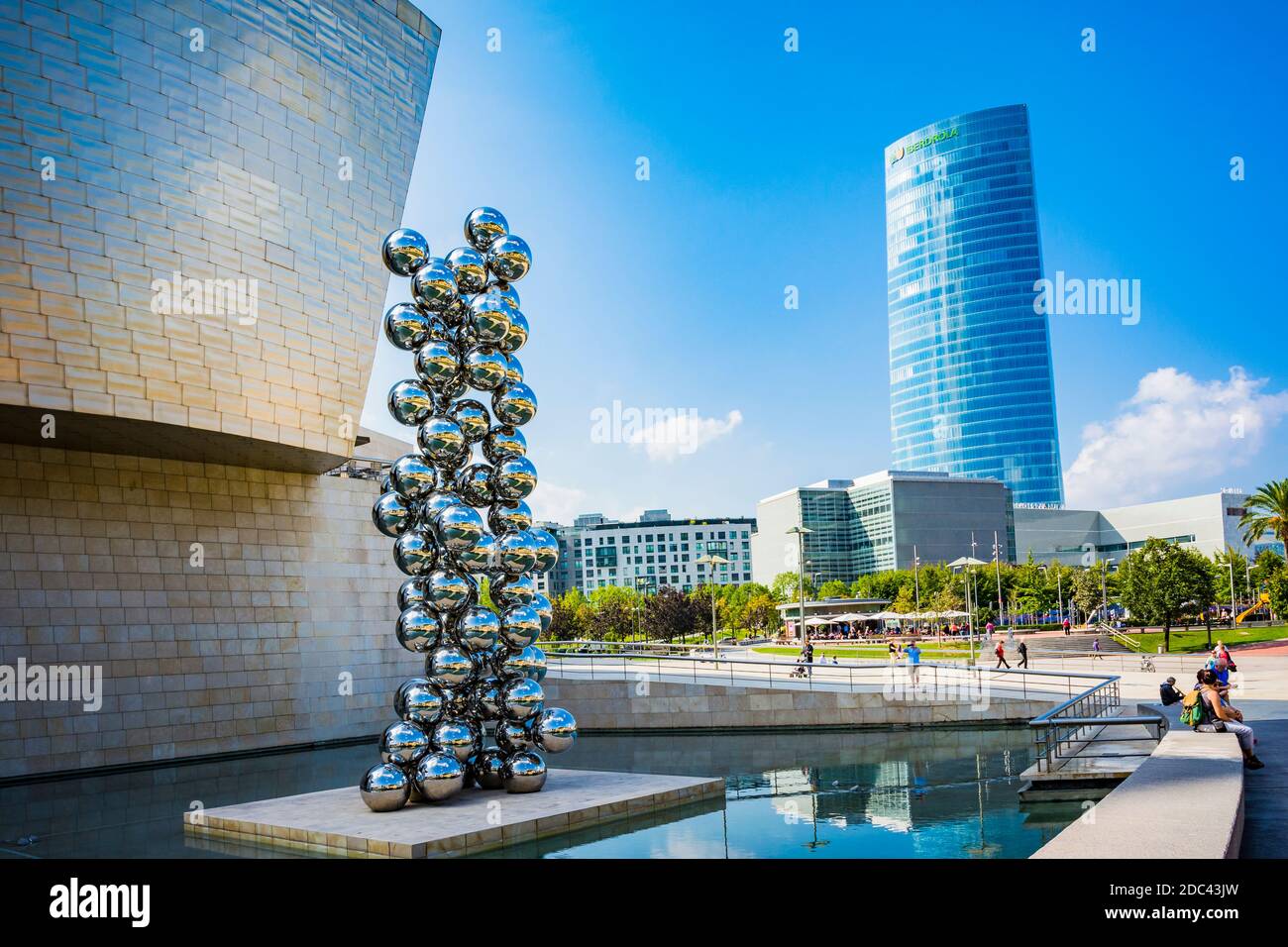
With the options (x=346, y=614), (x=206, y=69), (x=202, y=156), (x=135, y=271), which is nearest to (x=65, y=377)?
(x=135, y=271)

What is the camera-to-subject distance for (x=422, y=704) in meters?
11.4

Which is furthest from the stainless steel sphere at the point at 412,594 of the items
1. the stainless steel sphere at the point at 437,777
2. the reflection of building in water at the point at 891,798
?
the reflection of building in water at the point at 891,798

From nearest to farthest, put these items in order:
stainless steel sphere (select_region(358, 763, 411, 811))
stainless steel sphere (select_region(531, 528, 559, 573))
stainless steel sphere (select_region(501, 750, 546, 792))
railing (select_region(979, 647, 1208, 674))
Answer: stainless steel sphere (select_region(358, 763, 411, 811))
stainless steel sphere (select_region(501, 750, 546, 792))
stainless steel sphere (select_region(531, 528, 559, 573))
railing (select_region(979, 647, 1208, 674))

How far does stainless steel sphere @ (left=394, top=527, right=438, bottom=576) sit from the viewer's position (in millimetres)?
12164

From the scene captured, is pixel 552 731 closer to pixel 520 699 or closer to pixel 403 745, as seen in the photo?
pixel 520 699

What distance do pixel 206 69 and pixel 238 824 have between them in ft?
49.7

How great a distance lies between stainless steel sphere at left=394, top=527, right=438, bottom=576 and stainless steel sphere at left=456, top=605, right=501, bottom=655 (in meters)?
0.79

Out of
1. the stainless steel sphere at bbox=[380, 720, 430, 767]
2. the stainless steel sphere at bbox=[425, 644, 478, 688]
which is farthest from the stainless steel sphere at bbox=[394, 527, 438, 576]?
the stainless steel sphere at bbox=[380, 720, 430, 767]

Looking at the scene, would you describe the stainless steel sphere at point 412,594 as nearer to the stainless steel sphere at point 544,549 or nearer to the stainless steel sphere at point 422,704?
the stainless steel sphere at point 422,704

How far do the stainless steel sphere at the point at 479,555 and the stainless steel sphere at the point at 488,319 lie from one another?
2.60 metres

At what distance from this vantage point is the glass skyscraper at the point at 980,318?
6102 inches

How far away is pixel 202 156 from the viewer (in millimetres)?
19234

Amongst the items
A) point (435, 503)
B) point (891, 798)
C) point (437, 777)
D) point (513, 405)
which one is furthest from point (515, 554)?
point (891, 798)

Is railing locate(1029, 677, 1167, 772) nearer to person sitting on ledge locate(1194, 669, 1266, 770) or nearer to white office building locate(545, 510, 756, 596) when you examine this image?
person sitting on ledge locate(1194, 669, 1266, 770)
